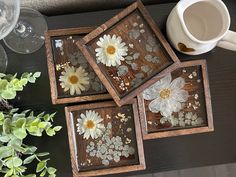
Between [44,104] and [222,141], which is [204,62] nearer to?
[222,141]

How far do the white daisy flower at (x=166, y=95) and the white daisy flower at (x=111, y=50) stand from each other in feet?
0.28

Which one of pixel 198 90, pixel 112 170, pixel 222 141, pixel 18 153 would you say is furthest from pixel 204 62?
pixel 18 153

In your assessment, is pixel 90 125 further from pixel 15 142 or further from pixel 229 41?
→ pixel 229 41

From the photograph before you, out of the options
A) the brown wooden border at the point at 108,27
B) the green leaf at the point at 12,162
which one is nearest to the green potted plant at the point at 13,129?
the green leaf at the point at 12,162

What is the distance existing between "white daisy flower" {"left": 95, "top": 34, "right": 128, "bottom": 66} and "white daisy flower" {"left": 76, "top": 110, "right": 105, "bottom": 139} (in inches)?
3.9

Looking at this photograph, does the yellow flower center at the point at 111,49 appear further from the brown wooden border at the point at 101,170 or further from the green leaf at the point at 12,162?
the green leaf at the point at 12,162

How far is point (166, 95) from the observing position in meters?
0.74

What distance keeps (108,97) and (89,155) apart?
A: 110 millimetres

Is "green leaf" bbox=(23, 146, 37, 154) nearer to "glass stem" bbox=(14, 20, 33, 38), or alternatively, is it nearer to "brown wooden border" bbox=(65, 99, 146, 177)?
"brown wooden border" bbox=(65, 99, 146, 177)

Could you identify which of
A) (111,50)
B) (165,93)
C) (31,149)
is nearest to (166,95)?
(165,93)

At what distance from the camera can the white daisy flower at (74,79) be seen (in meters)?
0.71

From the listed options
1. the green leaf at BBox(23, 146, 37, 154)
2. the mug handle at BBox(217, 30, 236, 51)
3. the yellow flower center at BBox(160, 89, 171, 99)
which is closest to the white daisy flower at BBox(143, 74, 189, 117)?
the yellow flower center at BBox(160, 89, 171, 99)

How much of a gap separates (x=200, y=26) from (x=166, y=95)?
0.15 meters

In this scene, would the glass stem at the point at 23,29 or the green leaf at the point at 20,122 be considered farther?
the glass stem at the point at 23,29
